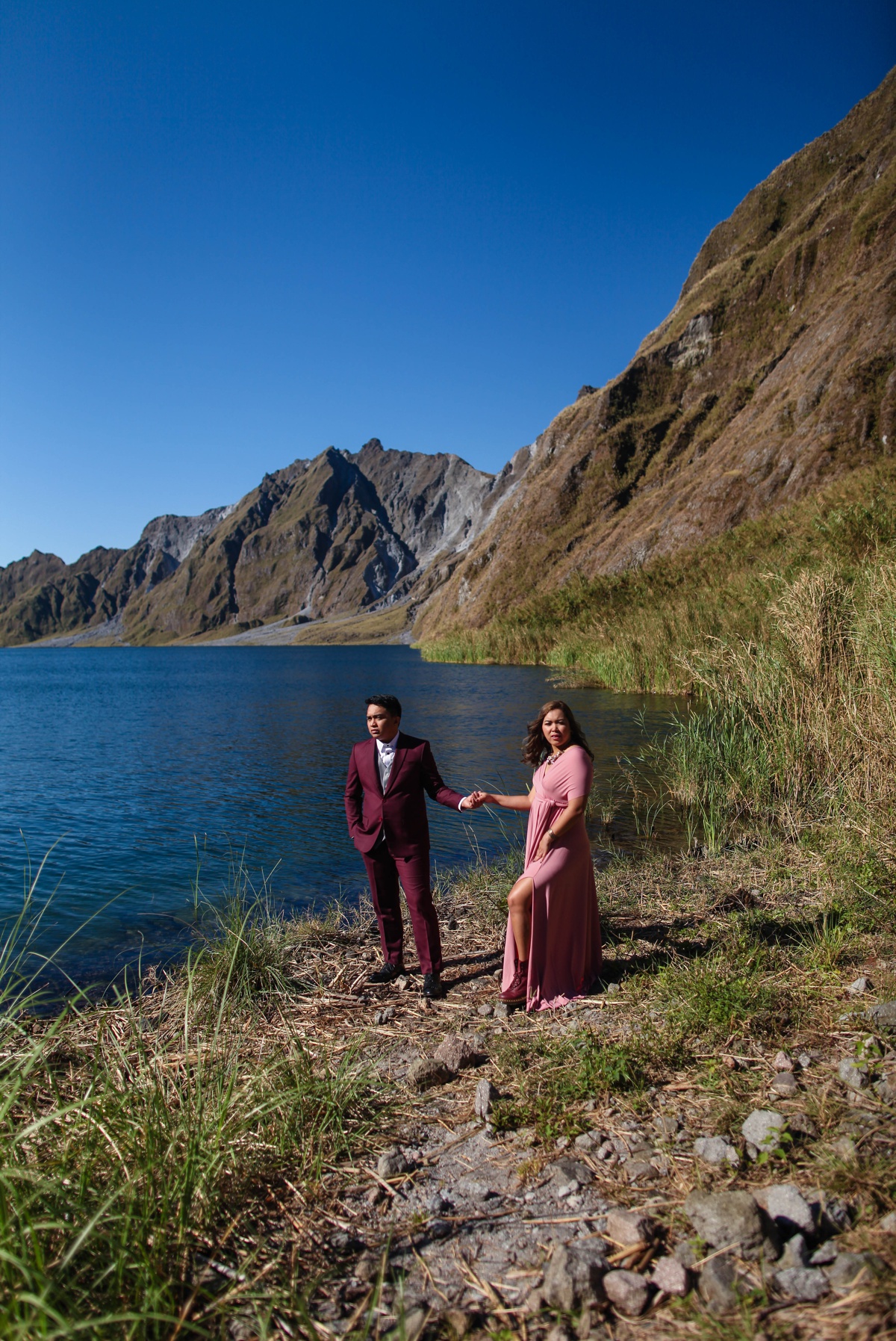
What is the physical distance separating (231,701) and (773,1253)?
116 feet

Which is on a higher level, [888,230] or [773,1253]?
[888,230]

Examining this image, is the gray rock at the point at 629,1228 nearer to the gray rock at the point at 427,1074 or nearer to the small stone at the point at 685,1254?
the small stone at the point at 685,1254

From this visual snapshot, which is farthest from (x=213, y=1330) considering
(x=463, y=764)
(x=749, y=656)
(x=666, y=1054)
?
(x=463, y=764)

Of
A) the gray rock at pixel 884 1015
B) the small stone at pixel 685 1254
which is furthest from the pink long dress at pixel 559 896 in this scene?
the small stone at pixel 685 1254

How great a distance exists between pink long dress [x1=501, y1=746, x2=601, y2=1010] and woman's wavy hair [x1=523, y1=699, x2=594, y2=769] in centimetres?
11

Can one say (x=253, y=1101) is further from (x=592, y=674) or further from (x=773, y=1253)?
(x=592, y=674)

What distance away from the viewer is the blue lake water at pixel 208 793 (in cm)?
854

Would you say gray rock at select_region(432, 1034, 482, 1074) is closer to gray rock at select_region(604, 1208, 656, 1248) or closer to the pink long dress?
the pink long dress

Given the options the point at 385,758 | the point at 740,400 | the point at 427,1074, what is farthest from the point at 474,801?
the point at 740,400

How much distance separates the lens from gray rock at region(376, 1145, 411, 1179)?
295cm

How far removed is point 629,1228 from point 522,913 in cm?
208

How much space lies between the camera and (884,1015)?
3516 millimetres

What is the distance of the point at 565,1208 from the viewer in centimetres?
265

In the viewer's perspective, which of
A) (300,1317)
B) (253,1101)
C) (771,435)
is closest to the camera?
(300,1317)
